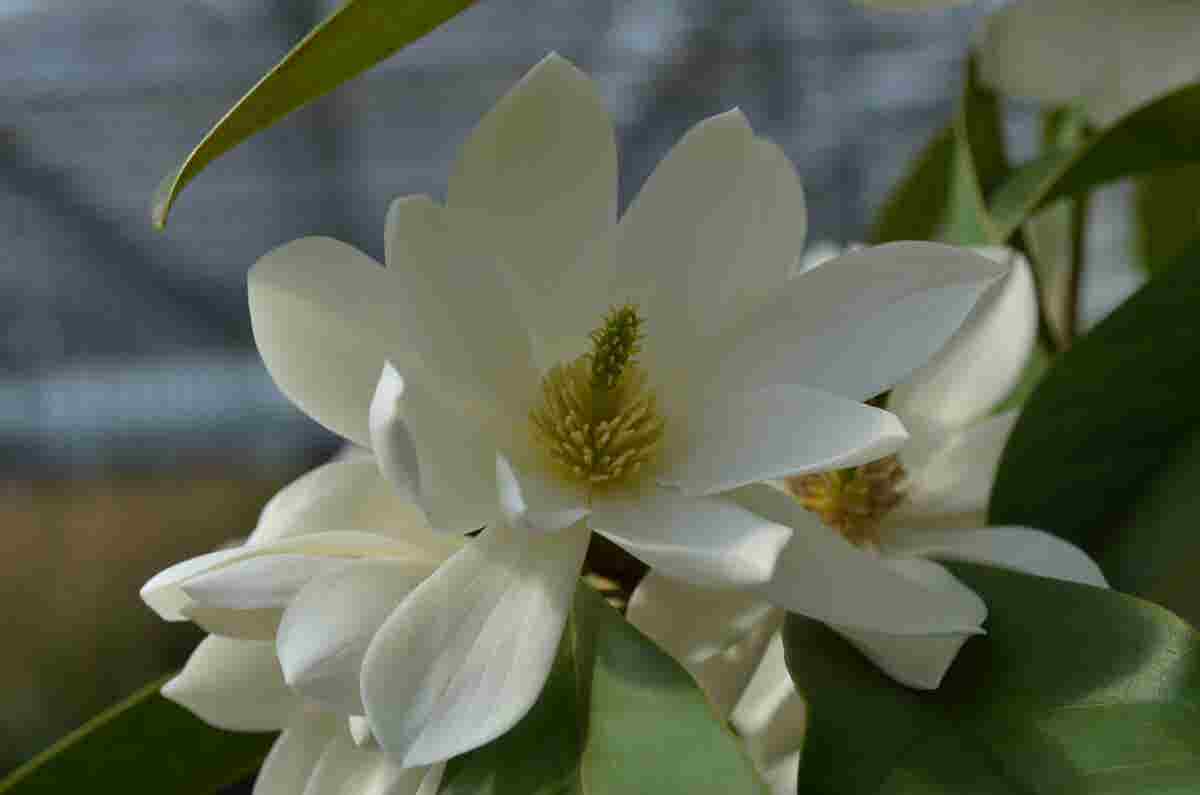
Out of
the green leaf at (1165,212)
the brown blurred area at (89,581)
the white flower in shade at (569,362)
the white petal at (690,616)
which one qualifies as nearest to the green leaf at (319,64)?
the white flower in shade at (569,362)

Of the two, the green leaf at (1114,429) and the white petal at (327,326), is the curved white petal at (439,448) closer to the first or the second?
the white petal at (327,326)

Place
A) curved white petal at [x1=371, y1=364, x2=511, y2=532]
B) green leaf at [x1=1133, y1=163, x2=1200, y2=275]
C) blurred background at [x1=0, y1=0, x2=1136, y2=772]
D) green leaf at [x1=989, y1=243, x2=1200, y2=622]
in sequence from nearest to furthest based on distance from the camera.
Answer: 1. curved white petal at [x1=371, y1=364, x2=511, y2=532]
2. green leaf at [x1=989, y1=243, x2=1200, y2=622]
3. green leaf at [x1=1133, y1=163, x2=1200, y2=275]
4. blurred background at [x1=0, y1=0, x2=1136, y2=772]

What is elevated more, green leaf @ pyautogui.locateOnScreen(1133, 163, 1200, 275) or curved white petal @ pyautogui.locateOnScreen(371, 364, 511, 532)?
curved white petal @ pyautogui.locateOnScreen(371, 364, 511, 532)

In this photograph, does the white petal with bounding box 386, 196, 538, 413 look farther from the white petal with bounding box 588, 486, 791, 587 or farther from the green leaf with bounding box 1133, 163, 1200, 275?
the green leaf with bounding box 1133, 163, 1200, 275

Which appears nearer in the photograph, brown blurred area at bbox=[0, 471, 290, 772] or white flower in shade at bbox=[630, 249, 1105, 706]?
white flower in shade at bbox=[630, 249, 1105, 706]

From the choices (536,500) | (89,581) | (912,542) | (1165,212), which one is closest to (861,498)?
(912,542)

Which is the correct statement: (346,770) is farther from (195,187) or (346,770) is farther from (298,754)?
(195,187)

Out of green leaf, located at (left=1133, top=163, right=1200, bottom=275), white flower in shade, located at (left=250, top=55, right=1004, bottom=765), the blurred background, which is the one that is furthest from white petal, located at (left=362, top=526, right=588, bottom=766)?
the blurred background

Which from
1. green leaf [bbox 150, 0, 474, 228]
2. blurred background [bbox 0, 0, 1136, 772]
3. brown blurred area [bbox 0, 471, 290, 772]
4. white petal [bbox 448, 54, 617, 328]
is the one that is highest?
green leaf [bbox 150, 0, 474, 228]
